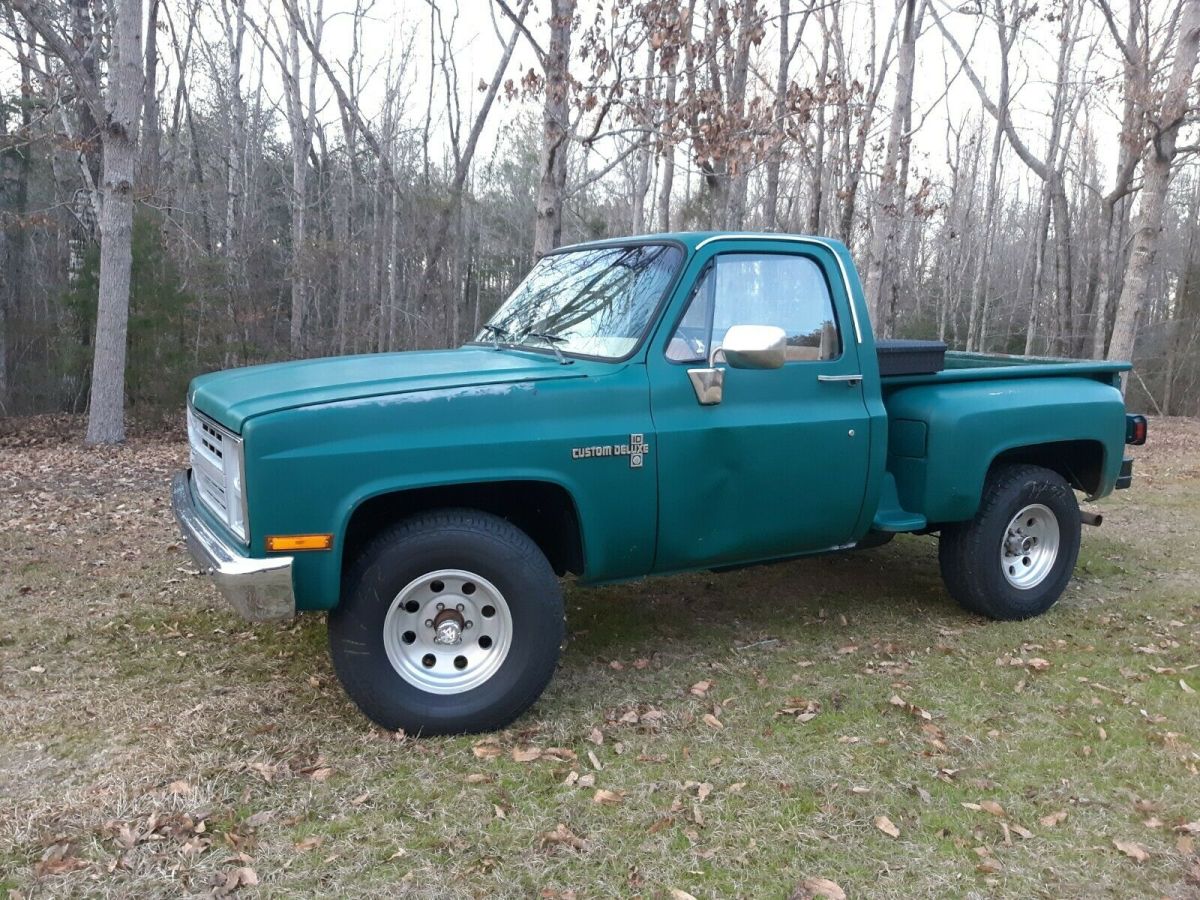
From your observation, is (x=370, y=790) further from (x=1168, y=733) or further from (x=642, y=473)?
(x=1168, y=733)

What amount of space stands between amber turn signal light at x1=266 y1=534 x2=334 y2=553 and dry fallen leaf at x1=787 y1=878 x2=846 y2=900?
6.57 feet

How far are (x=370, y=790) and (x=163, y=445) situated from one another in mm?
9852

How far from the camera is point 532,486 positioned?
3955 millimetres

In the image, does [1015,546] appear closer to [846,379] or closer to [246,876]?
[846,379]

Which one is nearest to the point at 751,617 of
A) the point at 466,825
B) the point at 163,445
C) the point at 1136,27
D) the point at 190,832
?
the point at 466,825

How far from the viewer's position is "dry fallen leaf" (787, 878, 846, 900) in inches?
110

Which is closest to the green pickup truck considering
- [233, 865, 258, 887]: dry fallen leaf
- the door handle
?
the door handle

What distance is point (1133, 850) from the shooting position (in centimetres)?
304

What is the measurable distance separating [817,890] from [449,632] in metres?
1.69

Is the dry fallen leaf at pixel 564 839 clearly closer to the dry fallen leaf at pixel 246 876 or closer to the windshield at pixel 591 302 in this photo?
the dry fallen leaf at pixel 246 876

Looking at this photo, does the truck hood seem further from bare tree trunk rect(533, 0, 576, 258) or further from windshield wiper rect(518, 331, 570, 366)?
bare tree trunk rect(533, 0, 576, 258)

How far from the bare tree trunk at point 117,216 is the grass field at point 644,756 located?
6.57m

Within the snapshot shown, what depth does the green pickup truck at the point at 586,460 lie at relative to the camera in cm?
347

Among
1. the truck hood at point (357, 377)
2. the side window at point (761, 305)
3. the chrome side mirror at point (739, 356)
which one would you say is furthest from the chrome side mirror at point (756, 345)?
the truck hood at point (357, 377)
